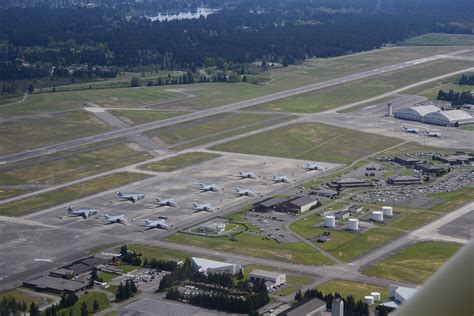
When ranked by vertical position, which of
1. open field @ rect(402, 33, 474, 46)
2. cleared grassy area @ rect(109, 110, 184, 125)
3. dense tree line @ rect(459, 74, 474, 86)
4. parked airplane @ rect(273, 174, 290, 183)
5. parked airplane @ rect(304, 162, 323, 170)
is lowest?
parked airplane @ rect(273, 174, 290, 183)

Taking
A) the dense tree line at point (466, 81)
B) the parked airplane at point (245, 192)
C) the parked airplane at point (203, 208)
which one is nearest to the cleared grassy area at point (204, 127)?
the parked airplane at point (245, 192)

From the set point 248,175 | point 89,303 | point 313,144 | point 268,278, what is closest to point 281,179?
point 248,175

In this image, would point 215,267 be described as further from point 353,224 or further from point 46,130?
point 46,130

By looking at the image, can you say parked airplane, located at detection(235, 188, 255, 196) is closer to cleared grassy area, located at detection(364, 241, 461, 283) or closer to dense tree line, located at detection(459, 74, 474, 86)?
cleared grassy area, located at detection(364, 241, 461, 283)

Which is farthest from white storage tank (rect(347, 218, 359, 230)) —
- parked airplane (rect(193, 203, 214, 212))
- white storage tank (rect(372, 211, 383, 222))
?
parked airplane (rect(193, 203, 214, 212))

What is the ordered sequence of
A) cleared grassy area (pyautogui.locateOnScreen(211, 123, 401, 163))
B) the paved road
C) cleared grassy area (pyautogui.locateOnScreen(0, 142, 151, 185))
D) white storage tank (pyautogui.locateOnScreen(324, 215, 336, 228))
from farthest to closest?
1. the paved road
2. cleared grassy area (pyautogui.locateOnScreen(211, 123, 401, 163))
3. cleared grassy area (pyautogui.locateOnScreen(0, 142, 151, 185))
4. white storage tank (pyautogui.locateOnScreen(324, 215, 336, 228))

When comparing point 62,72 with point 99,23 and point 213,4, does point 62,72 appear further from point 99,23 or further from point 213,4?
point 213,4

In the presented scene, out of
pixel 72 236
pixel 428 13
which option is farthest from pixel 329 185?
pixel 428 13
